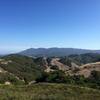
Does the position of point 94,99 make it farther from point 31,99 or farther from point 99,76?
point 99,76

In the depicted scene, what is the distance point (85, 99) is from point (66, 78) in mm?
67786

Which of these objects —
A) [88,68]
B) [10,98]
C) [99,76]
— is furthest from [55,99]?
[88,68]

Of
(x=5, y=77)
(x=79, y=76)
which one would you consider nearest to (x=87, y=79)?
(x=79, y=76)

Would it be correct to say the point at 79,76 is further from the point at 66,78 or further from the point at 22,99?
the point at 22,99

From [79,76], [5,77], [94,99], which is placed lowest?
[5,77]

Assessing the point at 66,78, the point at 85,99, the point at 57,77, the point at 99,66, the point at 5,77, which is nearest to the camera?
the point at 85,99

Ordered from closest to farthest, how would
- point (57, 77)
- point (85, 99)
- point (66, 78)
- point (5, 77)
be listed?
1. point (85, 99)
2. point (66, 78)
3. point (57, 77)
4. point (5, 77)

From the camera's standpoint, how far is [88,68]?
96062 mm

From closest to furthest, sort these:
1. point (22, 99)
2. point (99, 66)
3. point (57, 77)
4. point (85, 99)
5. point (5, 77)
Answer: point (22, 99) < point (85, 99) < point (57, 77) < point (99, 66) < point (5, 77)

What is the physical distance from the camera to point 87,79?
3300 inches

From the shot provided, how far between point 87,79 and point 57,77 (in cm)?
1402

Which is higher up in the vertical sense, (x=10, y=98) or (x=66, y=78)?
(x=10, y=98)

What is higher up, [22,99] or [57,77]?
[22,99]

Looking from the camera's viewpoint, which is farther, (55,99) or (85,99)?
(85,99)
